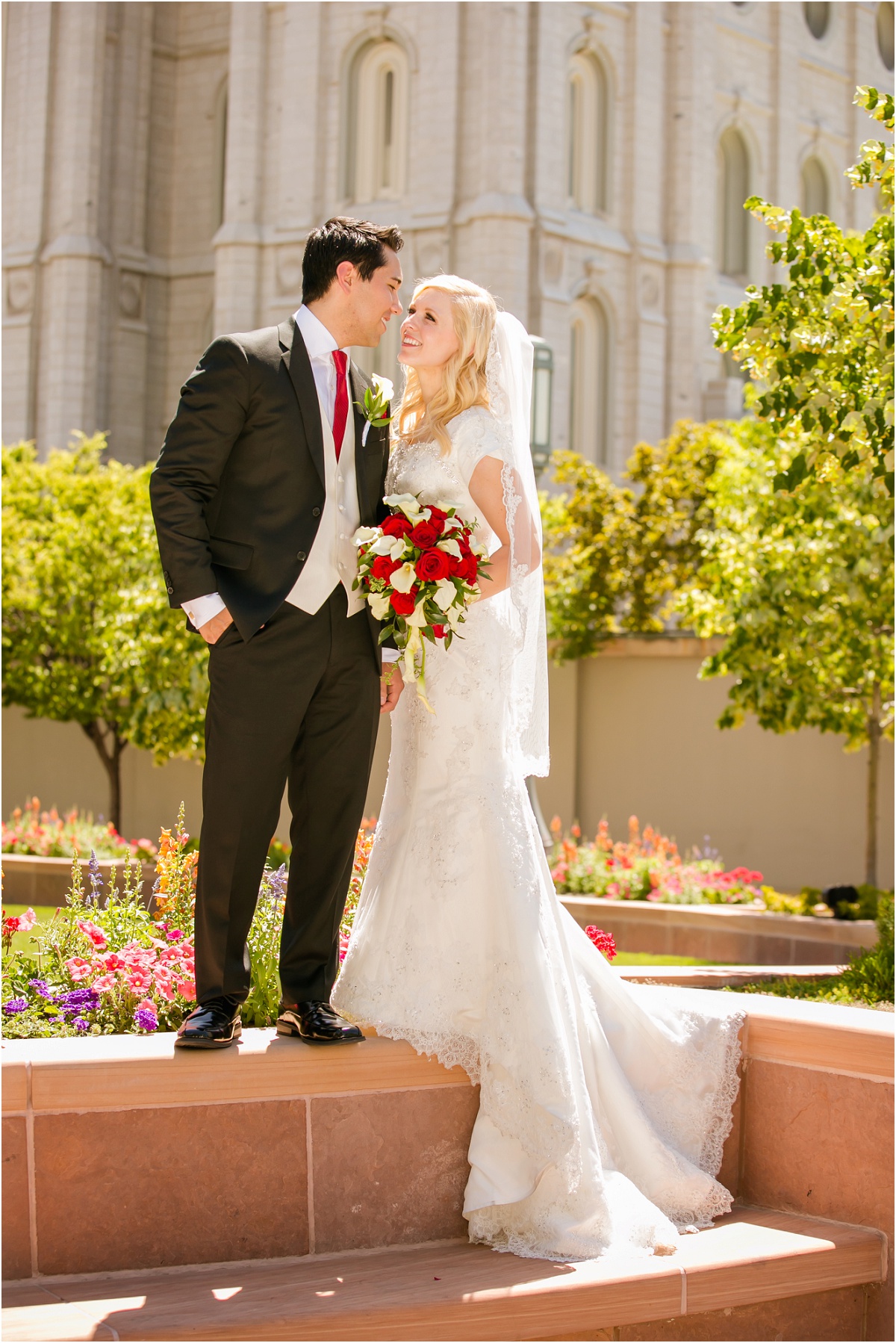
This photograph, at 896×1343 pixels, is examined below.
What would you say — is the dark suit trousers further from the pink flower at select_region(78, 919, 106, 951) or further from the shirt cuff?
the pink flower at select_region(78, 919, 106, 951)

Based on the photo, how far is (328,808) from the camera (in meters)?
4.59

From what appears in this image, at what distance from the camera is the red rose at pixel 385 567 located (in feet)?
14.5

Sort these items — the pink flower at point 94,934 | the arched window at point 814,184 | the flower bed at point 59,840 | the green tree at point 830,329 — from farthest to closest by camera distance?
1. the arched window at point 814,184
2. the flower bed at point 59,840
3. the green tree at point 830,329
4. the pink flower at point 94,934

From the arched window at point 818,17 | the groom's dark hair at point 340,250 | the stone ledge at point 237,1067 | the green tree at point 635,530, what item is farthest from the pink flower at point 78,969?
the arched window at point 818,17

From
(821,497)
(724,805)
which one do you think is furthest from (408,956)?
(724,805)

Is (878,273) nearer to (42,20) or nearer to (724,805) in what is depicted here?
(724,805)

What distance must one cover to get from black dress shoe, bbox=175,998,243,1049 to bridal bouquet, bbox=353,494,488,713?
3.88ft

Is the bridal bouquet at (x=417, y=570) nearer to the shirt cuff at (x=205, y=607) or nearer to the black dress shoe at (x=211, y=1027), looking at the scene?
the shirt cuff at (x=205, y=607)

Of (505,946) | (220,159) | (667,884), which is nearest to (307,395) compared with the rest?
(505,946)

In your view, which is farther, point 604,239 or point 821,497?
point 604,239

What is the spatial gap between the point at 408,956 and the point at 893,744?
12.4m

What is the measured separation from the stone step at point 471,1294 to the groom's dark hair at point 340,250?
2.94m

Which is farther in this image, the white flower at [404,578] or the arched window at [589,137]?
the arched window at [589,137]

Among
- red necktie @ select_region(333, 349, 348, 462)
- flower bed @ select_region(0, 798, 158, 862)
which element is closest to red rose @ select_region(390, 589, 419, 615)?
red necktie @ select_region(333, 349, 348, 462)
